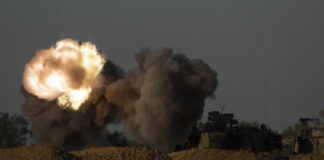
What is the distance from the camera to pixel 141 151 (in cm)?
2722

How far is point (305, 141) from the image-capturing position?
38.8 meters

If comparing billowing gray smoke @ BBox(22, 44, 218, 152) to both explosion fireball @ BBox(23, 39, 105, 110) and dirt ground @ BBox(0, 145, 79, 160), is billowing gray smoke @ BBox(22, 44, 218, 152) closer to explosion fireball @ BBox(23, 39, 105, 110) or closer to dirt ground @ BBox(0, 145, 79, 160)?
explosion fireball @ BBox(23, 39, 105, 110)

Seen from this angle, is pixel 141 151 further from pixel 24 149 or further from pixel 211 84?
pixel 211 84

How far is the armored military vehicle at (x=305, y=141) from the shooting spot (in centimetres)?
3789

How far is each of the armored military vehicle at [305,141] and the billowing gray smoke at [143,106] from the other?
5.93 metres

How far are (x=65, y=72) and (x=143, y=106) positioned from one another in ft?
17.2

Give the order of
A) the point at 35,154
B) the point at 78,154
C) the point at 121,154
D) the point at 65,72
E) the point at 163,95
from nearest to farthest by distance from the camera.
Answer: the point at 35,154 < the point at 121,154 < the point at 78,154 < the point at 163,95 < the point at 65,72

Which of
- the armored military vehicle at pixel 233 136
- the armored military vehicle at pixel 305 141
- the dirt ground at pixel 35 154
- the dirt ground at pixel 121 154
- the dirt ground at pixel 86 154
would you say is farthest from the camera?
the armored military vehicle at pixel 305 141

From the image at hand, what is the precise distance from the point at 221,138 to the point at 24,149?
14.7 m

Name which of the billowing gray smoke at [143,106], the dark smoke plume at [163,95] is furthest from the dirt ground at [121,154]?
the billowing gray smoke at [143,106]

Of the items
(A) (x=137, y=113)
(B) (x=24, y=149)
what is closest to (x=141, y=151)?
(B) (x=24, y=149)

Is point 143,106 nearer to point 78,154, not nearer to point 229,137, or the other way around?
point 229,137

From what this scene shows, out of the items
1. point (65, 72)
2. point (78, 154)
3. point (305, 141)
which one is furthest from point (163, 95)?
point (78, 154)

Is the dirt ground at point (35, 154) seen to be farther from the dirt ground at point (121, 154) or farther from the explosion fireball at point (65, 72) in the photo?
the explosion fireball at point (65, 72)
